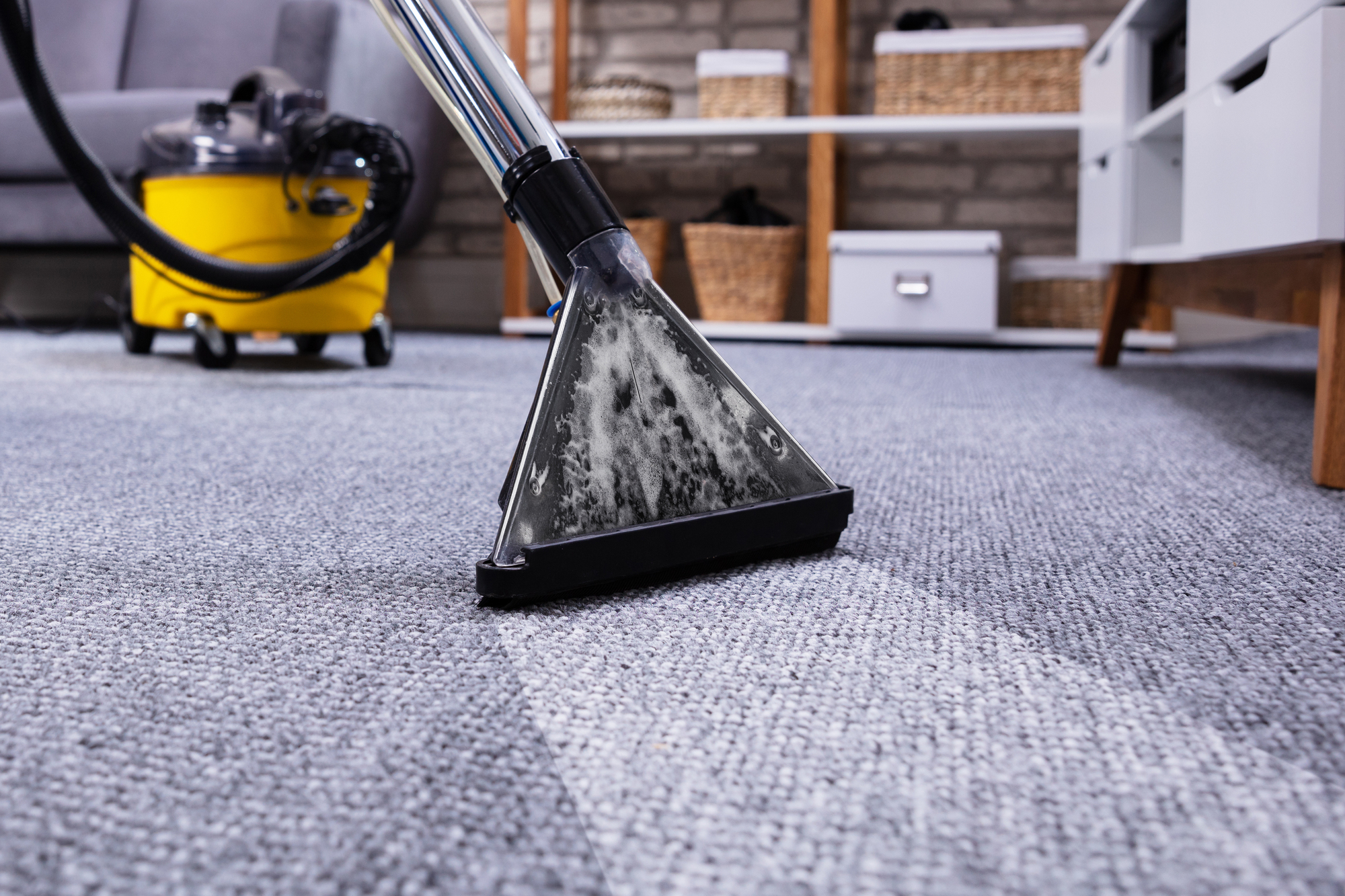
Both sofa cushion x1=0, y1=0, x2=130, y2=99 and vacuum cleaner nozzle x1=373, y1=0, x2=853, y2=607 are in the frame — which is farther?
sofa cushion x1=0, y1=0, x2=130, y2=99

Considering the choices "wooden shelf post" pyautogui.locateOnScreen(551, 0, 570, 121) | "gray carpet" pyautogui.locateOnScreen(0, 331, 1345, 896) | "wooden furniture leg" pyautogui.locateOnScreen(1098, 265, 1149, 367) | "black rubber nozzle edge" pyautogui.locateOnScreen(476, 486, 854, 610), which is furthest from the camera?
"wooden shelf post" pyautogui.locateOnScreen(551, 0, 570, 121)

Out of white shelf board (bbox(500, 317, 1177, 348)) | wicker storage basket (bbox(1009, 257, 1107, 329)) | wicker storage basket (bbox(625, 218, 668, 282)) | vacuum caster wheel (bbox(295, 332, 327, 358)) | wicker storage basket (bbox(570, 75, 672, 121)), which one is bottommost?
vacuum caster wheel (bbox(295, 332, 327, 358))

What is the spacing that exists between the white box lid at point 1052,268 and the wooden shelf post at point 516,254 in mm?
1145

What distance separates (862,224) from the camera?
2818 millimetres

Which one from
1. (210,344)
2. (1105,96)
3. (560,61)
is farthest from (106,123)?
(1105,96)

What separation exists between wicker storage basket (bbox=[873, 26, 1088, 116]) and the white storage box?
295 mm

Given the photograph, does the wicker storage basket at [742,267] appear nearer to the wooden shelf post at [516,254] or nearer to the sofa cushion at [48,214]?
the wooden shelf post at [516,254]

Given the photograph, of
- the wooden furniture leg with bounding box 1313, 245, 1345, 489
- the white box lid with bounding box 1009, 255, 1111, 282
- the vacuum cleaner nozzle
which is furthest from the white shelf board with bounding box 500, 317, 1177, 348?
the vacuum cleaner nozzle

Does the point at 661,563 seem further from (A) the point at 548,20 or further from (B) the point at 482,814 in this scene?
(A) the point at 548,20

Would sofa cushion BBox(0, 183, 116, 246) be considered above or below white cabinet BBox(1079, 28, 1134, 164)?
below

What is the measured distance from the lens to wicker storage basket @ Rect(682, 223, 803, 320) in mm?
2391

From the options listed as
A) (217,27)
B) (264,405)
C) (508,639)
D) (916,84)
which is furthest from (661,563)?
(217,27)

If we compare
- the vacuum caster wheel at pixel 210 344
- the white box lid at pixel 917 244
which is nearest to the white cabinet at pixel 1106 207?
the white box lid at pixel 917 244

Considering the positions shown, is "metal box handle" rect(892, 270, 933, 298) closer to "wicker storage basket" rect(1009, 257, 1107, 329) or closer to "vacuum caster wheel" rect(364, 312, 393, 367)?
"wicker storage basket" rect(1009, 257, 1107, 329)
